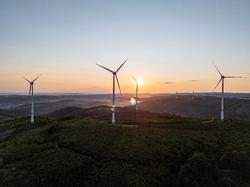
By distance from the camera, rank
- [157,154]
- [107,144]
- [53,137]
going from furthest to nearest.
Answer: [53,137], [107,144], [157,154]

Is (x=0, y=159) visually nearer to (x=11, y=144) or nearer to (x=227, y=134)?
(x=11, y=144)

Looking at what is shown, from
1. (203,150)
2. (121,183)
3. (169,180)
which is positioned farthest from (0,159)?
(203,150)

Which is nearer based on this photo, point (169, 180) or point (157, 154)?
point (169, 180)

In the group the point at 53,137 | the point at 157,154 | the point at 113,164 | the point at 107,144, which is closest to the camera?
the point at 113,164

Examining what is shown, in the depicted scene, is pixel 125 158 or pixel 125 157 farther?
pixel 125 157
